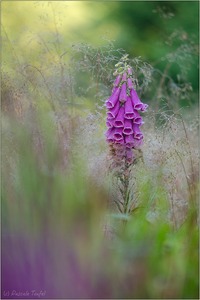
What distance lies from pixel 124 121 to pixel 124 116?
0.02 m

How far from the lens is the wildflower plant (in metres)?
2.46

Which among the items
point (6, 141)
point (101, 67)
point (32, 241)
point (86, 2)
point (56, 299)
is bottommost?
point (56, 299)

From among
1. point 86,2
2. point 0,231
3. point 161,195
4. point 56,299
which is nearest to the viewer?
point 56,299

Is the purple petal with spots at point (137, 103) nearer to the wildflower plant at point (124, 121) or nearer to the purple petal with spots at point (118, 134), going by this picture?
the wildflower plant at point (124, 121)

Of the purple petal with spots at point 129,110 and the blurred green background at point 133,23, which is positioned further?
the blurred green background at point 133,23

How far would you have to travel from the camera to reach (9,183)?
2.07 m

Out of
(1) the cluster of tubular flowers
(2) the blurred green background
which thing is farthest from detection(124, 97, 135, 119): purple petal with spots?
(2) the blurred green background

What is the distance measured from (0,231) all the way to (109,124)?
775 millimetres

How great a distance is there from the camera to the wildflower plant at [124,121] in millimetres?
2457

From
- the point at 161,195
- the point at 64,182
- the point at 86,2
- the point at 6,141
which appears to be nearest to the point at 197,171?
the point at 161,195

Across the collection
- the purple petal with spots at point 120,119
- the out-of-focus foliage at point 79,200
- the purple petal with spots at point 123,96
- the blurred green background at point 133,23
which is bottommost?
the out-of-focus foliage at point 79,200

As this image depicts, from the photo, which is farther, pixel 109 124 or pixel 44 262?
pixel 109 124

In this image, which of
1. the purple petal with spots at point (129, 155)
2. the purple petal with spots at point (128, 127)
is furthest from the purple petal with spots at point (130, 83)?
the purple petal with spots at point (129, 155)

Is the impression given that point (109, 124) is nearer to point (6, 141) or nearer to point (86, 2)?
point (6, 141)
